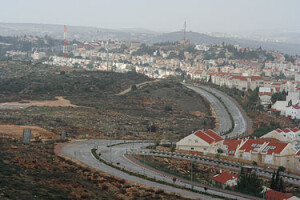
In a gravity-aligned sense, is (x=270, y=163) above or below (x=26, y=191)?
below

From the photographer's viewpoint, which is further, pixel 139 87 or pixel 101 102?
pixel 139 87

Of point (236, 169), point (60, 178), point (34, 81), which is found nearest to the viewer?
point (60, 178)

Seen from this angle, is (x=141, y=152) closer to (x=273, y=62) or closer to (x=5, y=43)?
(x=273, y=62)

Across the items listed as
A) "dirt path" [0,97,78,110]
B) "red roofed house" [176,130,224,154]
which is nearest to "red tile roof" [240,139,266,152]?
"red roofed house" [176,130,224,154]

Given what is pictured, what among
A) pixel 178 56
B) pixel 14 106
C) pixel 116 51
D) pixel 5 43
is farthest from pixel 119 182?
pixel 5 43

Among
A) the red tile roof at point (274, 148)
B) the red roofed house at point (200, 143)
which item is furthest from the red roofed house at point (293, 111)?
the red roofed house at point (200, 143)

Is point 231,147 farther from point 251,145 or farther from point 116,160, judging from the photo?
point 116,160

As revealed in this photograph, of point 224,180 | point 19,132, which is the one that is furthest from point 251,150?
point 19,132
